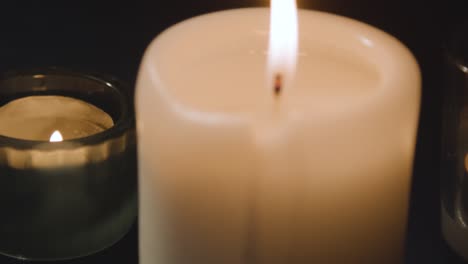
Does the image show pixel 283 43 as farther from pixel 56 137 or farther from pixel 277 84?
pixel 56 137

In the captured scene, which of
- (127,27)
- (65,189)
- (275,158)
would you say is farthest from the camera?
(127,27)

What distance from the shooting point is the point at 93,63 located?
0.68 metres

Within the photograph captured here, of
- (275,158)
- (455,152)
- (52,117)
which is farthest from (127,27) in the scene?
(275,158)

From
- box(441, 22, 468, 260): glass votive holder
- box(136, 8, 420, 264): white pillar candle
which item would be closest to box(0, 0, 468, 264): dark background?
box(441, 22, 468, 260): glass votive holder

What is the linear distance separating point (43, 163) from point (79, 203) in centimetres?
3

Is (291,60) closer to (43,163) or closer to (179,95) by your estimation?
(179,95)

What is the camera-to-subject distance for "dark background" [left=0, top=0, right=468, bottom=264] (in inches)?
26.4

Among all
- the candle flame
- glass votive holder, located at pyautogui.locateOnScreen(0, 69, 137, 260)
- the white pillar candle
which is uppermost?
the candle flame

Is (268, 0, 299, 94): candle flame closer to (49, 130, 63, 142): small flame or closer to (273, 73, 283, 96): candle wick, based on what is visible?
(273, 73, 283, 96): candle wick

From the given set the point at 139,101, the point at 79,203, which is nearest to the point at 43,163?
the point at 79,203

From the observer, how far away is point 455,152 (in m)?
0.53

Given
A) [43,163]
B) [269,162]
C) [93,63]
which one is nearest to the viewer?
[269,162]

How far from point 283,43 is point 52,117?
10.1 inches

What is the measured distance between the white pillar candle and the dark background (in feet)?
0.96
